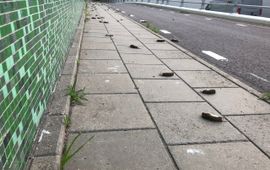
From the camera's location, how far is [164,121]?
3.01m

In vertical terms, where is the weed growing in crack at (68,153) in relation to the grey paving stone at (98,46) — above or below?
below

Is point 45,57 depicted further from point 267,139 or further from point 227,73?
point 227,73

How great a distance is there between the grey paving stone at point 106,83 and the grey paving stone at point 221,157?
4.94 feet

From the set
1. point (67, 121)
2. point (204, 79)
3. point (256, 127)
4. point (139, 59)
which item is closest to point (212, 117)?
point (256, 127)

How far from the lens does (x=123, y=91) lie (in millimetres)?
3812

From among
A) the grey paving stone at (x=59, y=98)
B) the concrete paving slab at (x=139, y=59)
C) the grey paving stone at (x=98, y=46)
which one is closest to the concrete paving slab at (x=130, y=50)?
the grey paving stone at (x=98, y=46)

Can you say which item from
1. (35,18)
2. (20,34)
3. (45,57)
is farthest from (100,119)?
(20,34)

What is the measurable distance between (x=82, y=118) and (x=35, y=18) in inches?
41.6

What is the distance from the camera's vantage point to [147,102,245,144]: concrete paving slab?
2.70 m

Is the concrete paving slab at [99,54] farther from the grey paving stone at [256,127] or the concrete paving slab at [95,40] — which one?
the grey paving stone at [256,127]

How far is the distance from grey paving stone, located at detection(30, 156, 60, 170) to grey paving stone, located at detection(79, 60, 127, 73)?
258 centimetres

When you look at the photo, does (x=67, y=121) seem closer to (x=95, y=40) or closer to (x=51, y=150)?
(x=51, y=150)

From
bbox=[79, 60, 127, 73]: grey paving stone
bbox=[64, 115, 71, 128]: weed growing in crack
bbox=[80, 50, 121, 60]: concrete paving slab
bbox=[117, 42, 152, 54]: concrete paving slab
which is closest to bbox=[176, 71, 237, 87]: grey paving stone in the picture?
bbox=[79, 60, 127, 73]: grey paving stone

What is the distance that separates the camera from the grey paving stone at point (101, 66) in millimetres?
4703
